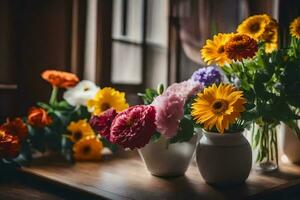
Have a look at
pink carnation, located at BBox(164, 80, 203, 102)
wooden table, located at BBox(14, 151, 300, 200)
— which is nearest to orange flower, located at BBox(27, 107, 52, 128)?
wooden table, located at BBox(14, 151, 300, 200)

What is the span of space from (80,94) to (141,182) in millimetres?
437

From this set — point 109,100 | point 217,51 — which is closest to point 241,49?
point 217,51

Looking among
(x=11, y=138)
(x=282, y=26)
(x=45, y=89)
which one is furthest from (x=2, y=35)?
(x=282, y=26)

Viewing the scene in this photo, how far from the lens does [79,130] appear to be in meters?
1.37

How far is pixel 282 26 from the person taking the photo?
1613mm

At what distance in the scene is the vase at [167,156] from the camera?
1.11 m

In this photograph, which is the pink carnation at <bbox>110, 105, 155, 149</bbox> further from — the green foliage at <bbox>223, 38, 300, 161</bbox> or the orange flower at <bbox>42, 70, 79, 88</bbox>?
the orange flower at <bbox>42, 70, 79, 88</bbox>

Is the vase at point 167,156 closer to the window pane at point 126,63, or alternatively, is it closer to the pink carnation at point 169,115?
the pink carnation at point 169,115

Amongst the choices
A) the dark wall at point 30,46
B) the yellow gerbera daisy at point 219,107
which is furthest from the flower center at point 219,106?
the dark wall at point 30,46

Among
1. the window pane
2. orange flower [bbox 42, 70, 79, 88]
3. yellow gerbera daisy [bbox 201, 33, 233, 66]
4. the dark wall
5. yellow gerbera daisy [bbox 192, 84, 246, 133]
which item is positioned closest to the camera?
yellow gerbera daisy [bbox 192, 84, 246, 133]

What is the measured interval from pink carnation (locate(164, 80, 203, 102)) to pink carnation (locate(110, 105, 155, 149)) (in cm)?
9

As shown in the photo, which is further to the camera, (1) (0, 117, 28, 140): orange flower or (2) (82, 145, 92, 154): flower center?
(2) (82, 145, 92, 154): flower center

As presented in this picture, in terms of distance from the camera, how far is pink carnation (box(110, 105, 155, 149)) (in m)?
0.95

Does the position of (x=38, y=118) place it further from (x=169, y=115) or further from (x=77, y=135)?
(x=169, y=115)
